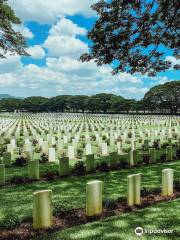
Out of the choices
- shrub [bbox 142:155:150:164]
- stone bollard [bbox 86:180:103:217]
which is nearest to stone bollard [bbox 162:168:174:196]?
stone bollard [bbox 86:180:103:217]

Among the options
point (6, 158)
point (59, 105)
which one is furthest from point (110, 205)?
point (59, 105)

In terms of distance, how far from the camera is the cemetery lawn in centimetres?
475

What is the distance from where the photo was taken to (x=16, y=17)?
54.9ft

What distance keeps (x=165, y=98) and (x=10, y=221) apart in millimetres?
79249

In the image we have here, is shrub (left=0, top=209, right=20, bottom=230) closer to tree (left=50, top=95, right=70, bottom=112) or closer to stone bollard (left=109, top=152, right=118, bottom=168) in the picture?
stone bollard (left=109, top=152, right=118, bottom=168)

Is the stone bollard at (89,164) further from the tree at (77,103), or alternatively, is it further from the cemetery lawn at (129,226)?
the tree at (77,103)

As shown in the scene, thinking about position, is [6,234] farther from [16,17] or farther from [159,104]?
[159,104]

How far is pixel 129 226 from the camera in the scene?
516 centimetres

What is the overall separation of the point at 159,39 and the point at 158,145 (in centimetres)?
636

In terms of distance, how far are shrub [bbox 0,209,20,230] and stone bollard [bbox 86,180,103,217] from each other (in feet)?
4.26

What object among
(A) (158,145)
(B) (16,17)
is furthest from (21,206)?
(B) (16,17)

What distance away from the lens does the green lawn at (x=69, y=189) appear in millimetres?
6377

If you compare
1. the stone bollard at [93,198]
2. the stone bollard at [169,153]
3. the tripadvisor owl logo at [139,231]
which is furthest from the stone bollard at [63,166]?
the stone bollard at [169,153]

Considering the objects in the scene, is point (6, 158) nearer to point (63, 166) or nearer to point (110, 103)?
point (63, 166)
